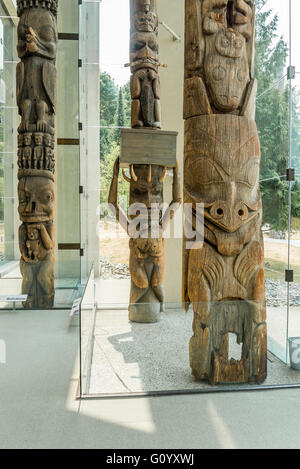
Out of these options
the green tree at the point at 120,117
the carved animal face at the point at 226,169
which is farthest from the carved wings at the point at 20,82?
the carved animal face at the point at 226,169

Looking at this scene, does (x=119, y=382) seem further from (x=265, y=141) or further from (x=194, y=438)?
(x=265, y=141)

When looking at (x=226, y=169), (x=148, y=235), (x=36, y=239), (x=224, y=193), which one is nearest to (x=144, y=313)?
(x=224, y=193)

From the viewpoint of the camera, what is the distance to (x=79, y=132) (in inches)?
241

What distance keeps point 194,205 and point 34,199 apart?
306 centimetres

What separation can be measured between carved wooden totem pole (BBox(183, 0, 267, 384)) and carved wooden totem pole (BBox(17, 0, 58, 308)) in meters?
2.96

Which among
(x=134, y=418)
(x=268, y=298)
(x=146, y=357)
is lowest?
(x=134, y=418)

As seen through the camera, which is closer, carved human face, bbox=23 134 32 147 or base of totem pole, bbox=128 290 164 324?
base of totem pole, bbox=128 290 164 324

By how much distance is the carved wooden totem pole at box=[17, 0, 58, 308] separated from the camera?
520cm

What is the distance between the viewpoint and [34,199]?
521 centimetres

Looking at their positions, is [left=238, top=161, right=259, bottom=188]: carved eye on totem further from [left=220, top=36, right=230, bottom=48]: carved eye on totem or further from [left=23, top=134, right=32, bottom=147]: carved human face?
[left=23, top=134, right=32, bottom=147]: carved human face

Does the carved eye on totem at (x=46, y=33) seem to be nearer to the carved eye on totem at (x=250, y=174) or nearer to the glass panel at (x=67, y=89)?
the glass panel at (x=67, y=89)

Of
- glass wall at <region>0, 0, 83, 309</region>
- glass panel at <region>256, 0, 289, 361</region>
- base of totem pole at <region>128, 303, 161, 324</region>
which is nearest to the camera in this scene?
base of totem pole at <region>128, 303, 161, 324</region>

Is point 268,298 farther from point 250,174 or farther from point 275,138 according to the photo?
point 275,138

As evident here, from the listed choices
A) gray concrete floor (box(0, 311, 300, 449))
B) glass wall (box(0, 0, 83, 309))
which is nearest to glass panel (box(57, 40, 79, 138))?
glass wall (box(0, 0, 83, 309))
